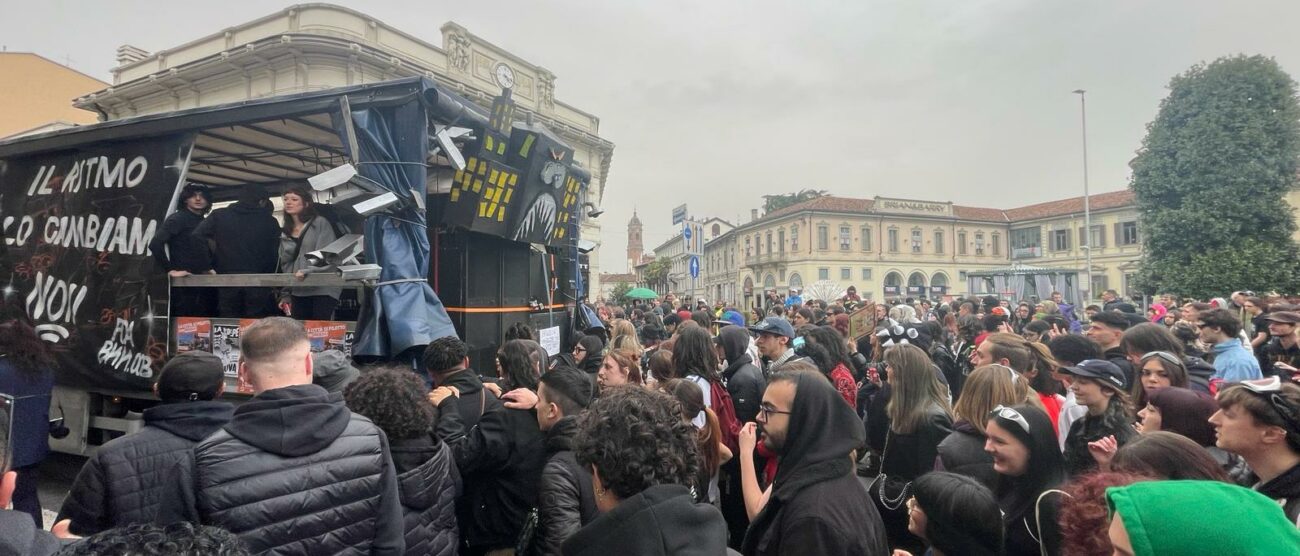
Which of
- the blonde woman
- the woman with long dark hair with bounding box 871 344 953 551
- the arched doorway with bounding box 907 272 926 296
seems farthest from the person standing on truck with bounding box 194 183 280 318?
the arched doorway with bounding box 907 272 926 296

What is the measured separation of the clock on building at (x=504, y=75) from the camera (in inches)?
1081

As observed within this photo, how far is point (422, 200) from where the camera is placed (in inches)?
191

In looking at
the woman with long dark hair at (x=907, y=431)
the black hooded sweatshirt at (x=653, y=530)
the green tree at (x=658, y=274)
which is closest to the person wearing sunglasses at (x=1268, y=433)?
the woman with long dark hair at (x=907, y=431)

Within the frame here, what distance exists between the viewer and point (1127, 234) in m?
45.7

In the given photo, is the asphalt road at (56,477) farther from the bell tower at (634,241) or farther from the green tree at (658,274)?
the bell tower at (634,241)

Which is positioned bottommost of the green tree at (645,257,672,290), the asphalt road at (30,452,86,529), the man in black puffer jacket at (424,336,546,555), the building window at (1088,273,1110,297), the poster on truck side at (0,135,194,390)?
the asphalt road at (30,452,86,529)

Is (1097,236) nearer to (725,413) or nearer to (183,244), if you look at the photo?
(725,413)

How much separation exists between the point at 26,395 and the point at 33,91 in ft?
107

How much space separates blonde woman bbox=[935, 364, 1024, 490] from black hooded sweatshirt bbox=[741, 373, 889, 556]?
110 cm

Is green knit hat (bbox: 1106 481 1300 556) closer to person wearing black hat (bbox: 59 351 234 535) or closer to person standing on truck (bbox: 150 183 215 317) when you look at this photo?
person wearing black hat (bbox: 59 351 234 535)

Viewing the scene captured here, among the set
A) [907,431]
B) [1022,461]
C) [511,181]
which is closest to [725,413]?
[907,431]

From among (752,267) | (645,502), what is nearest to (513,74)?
(645,502)

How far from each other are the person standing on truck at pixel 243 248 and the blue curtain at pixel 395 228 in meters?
1.62

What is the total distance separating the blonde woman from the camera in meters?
3.09
